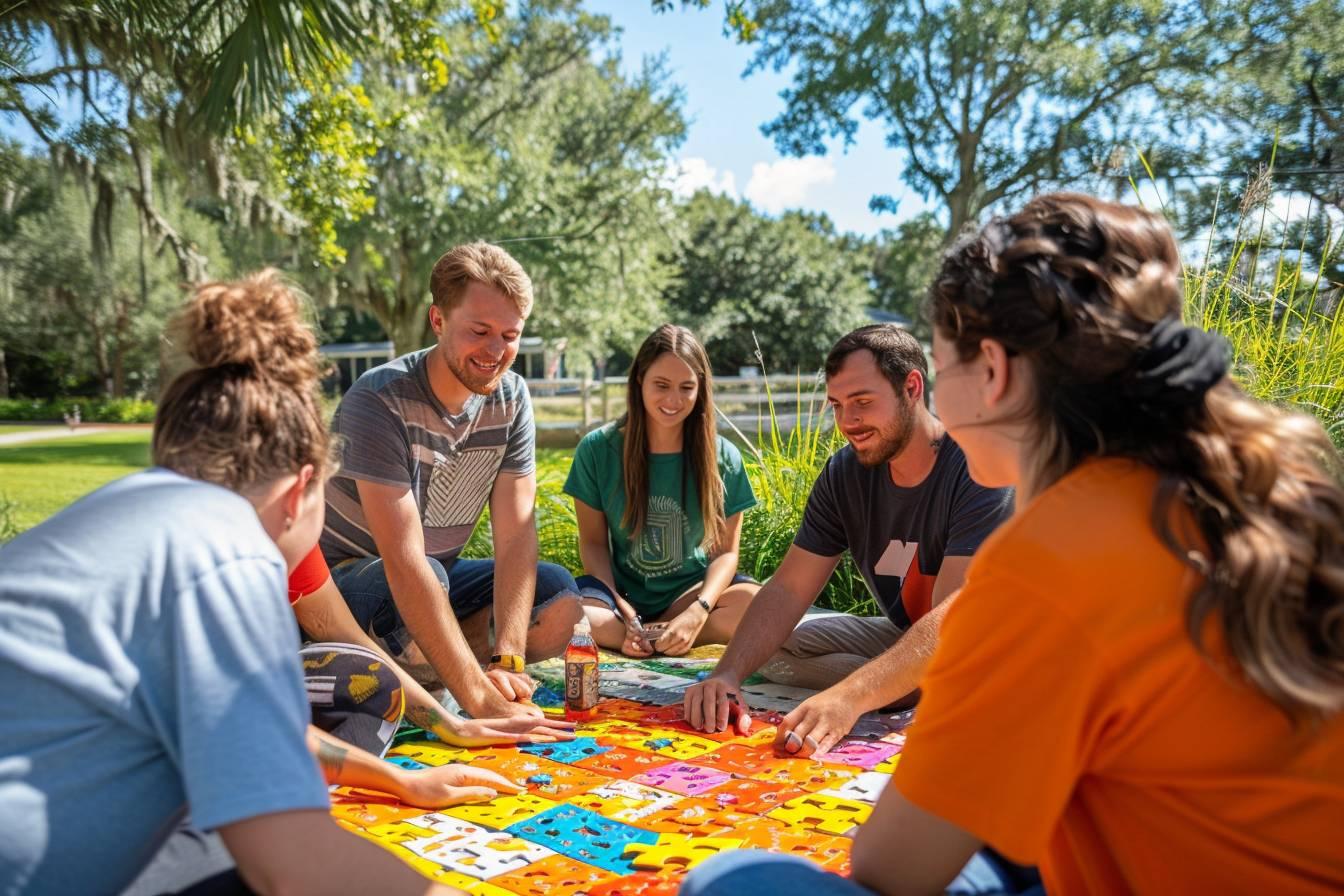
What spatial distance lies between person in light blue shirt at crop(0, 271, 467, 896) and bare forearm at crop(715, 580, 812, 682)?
219 centimetres

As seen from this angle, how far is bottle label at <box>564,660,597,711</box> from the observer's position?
3.58 metres

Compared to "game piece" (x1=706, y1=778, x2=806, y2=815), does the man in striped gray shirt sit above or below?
above

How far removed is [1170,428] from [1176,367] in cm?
Result: 8

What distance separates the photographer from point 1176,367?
127 cm

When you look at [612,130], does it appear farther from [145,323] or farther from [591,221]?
[145,323]

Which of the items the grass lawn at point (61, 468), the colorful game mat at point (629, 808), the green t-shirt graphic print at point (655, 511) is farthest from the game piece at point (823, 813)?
the grass lawn at point (61, 468)

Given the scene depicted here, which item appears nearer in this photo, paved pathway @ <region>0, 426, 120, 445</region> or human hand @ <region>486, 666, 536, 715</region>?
human hand @ <region>486, 666, 536, 715</region>

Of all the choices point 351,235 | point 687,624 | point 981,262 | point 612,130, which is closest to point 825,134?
point 612,130

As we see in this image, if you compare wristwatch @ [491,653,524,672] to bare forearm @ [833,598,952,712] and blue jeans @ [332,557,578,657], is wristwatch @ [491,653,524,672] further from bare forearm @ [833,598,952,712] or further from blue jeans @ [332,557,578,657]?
bare forearm @ [833,598,952,712]

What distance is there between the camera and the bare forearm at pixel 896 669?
10.3ft

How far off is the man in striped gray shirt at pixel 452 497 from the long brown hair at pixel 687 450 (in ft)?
1.89

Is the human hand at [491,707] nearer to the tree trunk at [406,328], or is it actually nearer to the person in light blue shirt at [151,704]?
the person in light blue shirt at [151,704]

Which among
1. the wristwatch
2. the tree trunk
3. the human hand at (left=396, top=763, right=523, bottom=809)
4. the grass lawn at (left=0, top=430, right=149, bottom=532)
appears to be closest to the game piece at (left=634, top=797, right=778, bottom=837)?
the human hand at (left=396, top=763, right=523, bottom=809)

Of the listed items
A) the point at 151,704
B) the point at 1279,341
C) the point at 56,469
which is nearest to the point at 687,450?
the point at 1279,341
